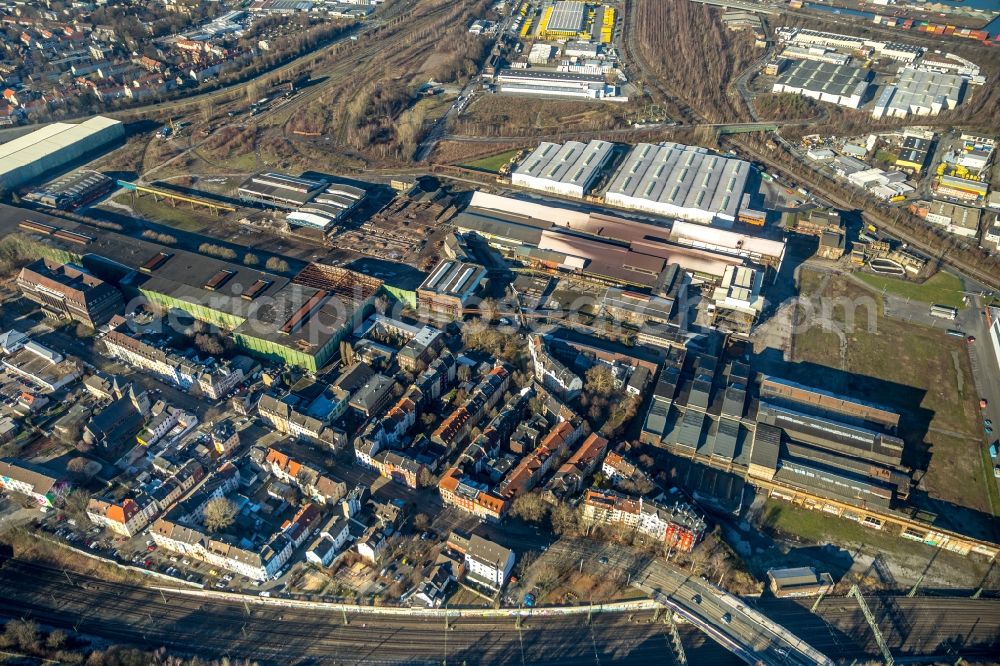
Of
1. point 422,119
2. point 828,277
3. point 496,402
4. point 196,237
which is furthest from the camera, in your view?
point 422,119

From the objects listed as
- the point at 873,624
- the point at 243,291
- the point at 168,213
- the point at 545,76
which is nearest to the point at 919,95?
the point at 545,76

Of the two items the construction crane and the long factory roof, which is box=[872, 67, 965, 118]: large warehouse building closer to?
the long factory roof

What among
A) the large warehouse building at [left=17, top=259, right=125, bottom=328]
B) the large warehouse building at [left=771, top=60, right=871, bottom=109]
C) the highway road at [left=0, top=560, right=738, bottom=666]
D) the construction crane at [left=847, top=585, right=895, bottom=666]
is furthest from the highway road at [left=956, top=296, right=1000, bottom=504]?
the large warehouse building at [left=17, top=259, right=125, bottom=328]

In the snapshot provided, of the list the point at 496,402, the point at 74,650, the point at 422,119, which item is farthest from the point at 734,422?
the point at 422,119

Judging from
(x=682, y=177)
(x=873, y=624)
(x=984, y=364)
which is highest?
(x=682, y=177)

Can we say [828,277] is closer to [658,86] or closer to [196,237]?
[658,86]

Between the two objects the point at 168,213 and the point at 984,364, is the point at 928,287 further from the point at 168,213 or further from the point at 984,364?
the point at 168,213

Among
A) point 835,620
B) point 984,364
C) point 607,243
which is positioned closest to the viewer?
point 835,620
